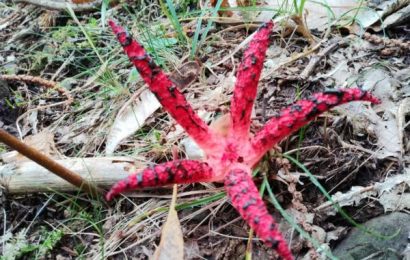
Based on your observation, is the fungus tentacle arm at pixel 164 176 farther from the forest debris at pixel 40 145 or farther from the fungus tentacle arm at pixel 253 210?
the forest debris at pixel 40 145

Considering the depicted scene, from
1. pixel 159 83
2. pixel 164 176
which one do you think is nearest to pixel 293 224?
pixel 164 176

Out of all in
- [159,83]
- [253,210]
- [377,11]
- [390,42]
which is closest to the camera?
[253,210]

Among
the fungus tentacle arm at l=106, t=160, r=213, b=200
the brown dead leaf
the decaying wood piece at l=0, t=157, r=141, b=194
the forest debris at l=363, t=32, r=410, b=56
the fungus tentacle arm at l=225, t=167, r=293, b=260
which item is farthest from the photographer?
the forest debris at l=363, t=32, r=410, b=56

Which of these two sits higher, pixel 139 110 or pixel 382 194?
pixel 139 110

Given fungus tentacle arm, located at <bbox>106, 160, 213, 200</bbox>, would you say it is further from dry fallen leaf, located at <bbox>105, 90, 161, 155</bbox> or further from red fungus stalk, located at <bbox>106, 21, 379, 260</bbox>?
dry fallen leaf, located at <bbox>105, 90, 161, 155</bbox>

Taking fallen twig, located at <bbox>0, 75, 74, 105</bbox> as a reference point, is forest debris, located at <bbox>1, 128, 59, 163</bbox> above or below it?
below

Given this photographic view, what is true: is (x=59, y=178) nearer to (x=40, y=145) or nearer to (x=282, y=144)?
(x=40, y=145)

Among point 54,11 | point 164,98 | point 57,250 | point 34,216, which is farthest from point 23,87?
point 164,98

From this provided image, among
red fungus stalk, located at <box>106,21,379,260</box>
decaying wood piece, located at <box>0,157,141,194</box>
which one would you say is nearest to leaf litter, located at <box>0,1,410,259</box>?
decaying wood piece, located at <box>0,157,141,194</box>

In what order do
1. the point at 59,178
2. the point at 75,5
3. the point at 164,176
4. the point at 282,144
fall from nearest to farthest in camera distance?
the point at 164,176 < the point at 282,144 < the point at 59,178 < the point at 75,5
